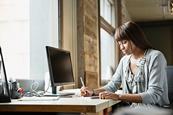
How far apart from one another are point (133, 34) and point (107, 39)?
166 inches

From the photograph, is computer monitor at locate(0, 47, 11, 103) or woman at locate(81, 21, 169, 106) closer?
computer monitor at locate(0, 47, 11, 103)

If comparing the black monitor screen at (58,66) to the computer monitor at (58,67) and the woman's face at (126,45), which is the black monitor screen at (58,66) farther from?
the woman's face at (126,45)

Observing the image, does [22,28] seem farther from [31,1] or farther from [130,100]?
[130,100]

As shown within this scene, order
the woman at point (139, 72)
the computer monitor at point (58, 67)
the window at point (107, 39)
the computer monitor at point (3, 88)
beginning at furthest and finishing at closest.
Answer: the window at point (107, 39)
the computer monitor at point (58, 67)
the woman at point (139, 72)
the computer monitor at point (3, 88)

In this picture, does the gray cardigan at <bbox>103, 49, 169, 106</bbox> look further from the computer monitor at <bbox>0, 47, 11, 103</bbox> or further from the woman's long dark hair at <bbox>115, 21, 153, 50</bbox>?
the computer monitor at <bbox>0, 47, 11, 103</bbox>

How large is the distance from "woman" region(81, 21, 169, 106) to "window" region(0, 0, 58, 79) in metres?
1.14

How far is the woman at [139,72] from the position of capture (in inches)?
82.8

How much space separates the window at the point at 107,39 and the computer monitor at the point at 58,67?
9.24 feet

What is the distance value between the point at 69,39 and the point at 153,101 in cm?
183

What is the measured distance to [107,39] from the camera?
6.48 metres

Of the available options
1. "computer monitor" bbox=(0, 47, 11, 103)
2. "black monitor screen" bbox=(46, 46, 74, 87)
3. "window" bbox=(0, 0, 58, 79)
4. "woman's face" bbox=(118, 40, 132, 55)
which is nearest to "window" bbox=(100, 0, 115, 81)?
"window" bbox=(0, 0, 58, 79)

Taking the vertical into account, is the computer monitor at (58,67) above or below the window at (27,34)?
below

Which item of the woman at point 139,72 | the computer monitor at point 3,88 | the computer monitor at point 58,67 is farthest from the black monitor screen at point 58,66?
the computer monitor at point 3,88

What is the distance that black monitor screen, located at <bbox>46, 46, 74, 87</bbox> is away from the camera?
2.51 metres
